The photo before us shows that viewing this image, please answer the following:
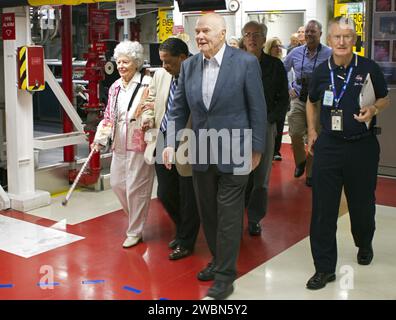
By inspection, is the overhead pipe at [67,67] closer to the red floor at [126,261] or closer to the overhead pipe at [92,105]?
the overhead pipe at [92,105]

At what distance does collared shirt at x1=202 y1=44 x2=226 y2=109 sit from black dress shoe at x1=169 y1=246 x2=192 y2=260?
4.23 feet

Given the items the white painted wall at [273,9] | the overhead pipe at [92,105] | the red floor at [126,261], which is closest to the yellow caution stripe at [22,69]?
the overhead pipe at [92,105]

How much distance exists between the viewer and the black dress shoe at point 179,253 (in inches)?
167

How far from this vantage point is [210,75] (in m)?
3.49

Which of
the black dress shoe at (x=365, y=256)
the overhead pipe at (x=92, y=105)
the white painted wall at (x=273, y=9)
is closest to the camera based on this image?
the black dress shoe at (x=365, y=256)

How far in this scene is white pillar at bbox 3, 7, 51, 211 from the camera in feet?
17.9

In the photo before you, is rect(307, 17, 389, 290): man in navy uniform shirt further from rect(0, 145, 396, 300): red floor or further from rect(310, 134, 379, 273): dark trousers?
rect(0, 145, 396, 300): red floor

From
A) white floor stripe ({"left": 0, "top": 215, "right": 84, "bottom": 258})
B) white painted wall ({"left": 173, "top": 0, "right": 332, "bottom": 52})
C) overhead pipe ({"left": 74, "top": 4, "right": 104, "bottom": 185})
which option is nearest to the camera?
white floor stripe ({"left": 0, "top": 215, "right": 84, "bottom": 258})

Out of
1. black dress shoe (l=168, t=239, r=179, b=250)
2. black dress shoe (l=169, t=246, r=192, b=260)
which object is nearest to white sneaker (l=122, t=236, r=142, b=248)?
black dress shoe (l=168, t=239, r=179, b=250)

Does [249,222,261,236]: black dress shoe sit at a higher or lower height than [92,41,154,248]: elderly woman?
lower

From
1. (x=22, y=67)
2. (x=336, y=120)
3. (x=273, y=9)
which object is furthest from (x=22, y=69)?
(x=273, y=9)

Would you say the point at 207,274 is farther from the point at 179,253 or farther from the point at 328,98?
the point at 328,98

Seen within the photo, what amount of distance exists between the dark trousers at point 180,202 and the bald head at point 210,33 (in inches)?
42.4

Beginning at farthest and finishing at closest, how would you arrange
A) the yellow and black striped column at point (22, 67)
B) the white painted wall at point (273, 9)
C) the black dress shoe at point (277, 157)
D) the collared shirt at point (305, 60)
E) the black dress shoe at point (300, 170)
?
the white painted wall at point (273, 9), the black dress shoe at point (277, 157), the black dress shoe at point (300, 170), the collared shirt at point (305, 60), the yellow and black striped column at point (22, 67)
